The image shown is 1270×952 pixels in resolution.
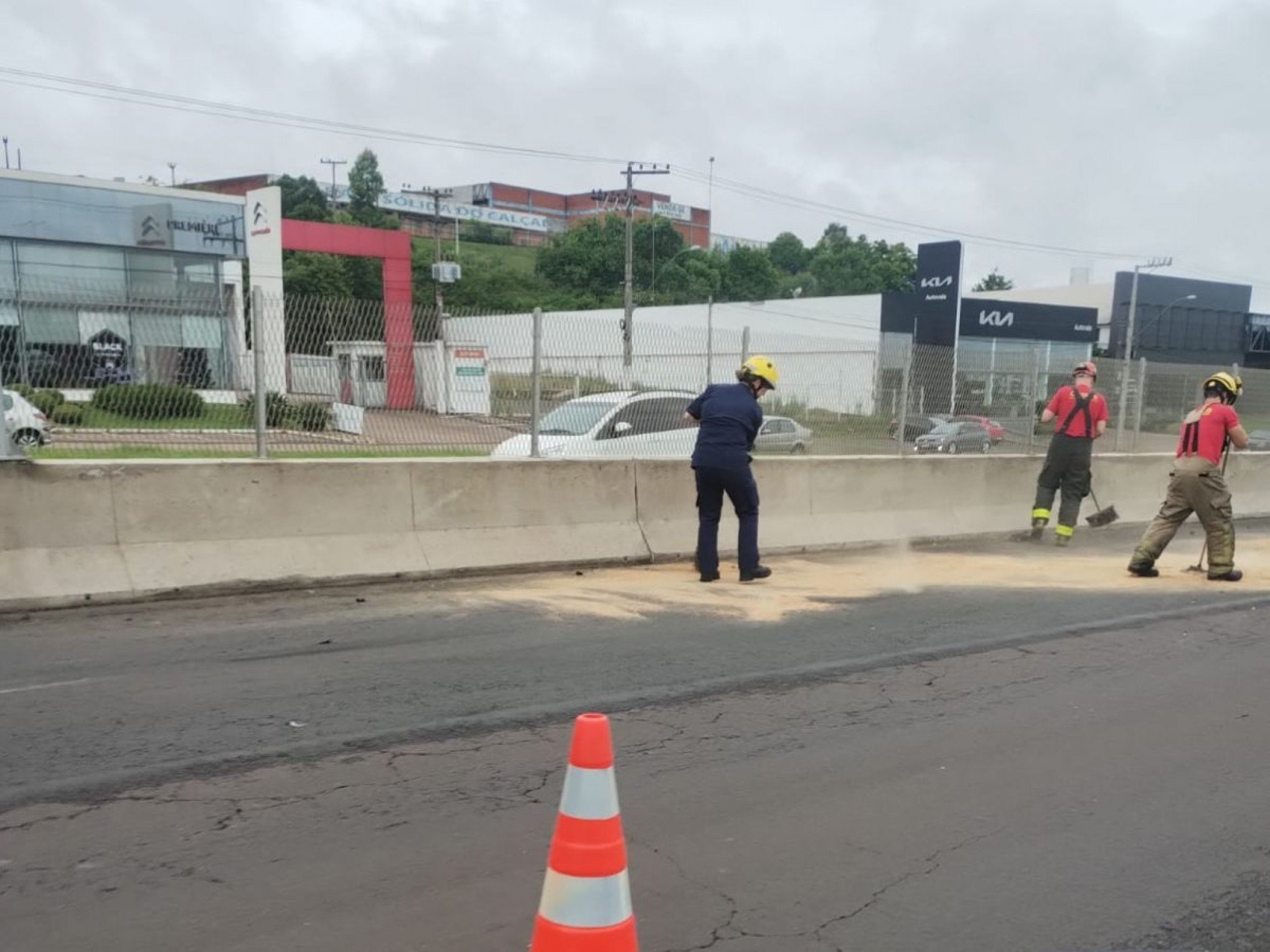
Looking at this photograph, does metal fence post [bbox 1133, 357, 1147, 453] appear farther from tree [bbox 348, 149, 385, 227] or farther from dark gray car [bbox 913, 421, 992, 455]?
tree [bbox 348, 149, 385, 227]

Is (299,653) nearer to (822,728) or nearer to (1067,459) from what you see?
(822,728)

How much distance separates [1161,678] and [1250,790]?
1.71m

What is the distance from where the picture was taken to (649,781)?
424 cm

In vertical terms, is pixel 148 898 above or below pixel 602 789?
below

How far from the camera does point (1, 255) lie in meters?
27.3

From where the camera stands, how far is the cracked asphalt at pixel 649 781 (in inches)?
125

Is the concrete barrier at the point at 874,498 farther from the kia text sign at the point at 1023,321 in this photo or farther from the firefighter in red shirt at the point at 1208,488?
the kia text sign at the point at 1023,321

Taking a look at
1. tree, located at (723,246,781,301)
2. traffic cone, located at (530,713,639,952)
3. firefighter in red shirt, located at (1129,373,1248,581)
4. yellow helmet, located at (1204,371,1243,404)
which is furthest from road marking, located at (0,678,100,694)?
tree, located at (723,246,781,301)

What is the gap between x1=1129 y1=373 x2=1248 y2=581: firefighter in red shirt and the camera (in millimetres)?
8977

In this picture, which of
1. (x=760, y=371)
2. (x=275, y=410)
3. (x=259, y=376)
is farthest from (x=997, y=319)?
(x=259, y=376)

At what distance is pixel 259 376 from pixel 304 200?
104991 mm

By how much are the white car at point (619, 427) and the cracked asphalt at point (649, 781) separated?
3942 mm

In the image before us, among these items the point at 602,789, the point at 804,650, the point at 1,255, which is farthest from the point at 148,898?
the point at 1,255

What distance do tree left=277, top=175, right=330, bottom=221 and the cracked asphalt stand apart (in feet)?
303
